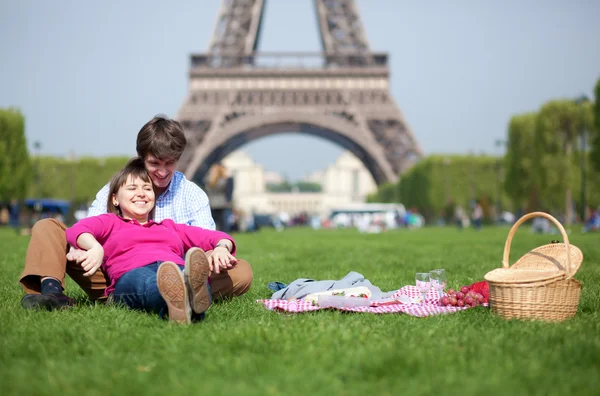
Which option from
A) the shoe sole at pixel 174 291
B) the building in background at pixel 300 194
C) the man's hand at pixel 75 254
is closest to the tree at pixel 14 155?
the man's hand at pixel 75 254

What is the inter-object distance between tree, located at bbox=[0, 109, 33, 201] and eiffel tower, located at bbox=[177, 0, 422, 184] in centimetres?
998

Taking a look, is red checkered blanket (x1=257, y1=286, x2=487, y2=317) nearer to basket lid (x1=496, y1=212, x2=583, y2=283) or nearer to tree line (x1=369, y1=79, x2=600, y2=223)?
basket lid (x1=496, y1=212, x2=583, y2=283)

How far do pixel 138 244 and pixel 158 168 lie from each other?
522mm

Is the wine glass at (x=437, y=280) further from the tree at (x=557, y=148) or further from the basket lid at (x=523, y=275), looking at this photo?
the tree at (x=557, y=148)

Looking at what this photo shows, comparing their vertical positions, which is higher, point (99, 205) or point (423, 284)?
point (99, 205)

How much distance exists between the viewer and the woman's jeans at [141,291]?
3.90m

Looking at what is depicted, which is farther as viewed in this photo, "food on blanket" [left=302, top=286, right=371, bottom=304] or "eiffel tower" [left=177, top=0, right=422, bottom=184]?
"eiffel tower" [left=177, top=0, right=422, bottom=184]

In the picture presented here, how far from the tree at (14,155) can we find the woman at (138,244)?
101ft

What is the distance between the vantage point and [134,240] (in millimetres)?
4355

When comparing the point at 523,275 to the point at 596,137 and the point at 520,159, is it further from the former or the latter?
the point at 520,159

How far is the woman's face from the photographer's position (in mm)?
4426

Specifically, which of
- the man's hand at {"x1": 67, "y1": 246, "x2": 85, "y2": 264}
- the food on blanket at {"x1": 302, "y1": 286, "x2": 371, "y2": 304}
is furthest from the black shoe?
the food on blanket at {"x1": 302, "y1": 286, "x2": 371, "y2": 304}

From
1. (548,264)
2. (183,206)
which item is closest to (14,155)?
(183,206)

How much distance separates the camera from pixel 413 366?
8.98 ft
